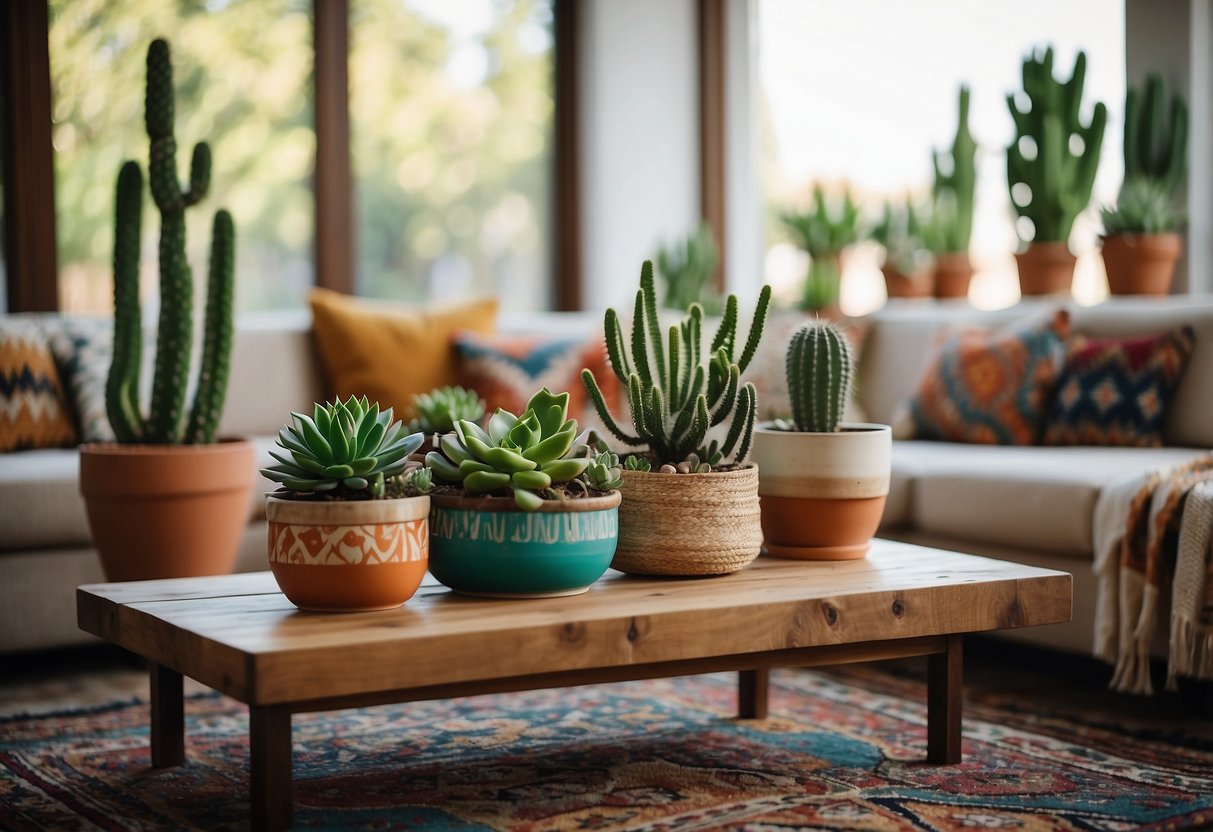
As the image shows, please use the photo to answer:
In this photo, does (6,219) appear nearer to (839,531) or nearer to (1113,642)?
(839,531)

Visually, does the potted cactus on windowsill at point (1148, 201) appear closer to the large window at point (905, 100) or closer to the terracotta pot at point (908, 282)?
the large window at point (905, 100)

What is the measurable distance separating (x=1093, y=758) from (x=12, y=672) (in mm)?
2285

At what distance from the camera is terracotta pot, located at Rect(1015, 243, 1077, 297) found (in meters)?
4.18

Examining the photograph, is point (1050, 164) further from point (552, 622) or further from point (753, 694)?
point (552, 622)

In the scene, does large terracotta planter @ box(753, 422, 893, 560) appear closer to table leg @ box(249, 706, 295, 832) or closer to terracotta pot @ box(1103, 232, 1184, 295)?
table leg @ box(249, 706, 295, 832)

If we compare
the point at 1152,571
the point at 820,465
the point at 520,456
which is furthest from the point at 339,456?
the point at 1152,571

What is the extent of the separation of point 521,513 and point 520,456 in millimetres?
86

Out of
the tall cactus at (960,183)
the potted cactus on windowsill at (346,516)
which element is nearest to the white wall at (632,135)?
the tall cactus at (960,183)

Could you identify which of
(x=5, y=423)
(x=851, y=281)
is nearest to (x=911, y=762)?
(x=5, y=423)

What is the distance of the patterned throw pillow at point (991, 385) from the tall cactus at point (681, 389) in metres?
1.64

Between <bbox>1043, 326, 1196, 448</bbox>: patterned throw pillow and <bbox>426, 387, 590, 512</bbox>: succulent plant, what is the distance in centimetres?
188

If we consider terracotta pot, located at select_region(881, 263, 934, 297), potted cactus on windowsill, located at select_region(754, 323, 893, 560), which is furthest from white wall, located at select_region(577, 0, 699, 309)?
potted cactus on windowsill, located at select_region(754, 323, 893, 560)

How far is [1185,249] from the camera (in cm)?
414

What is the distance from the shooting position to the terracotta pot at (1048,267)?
13.7ft
